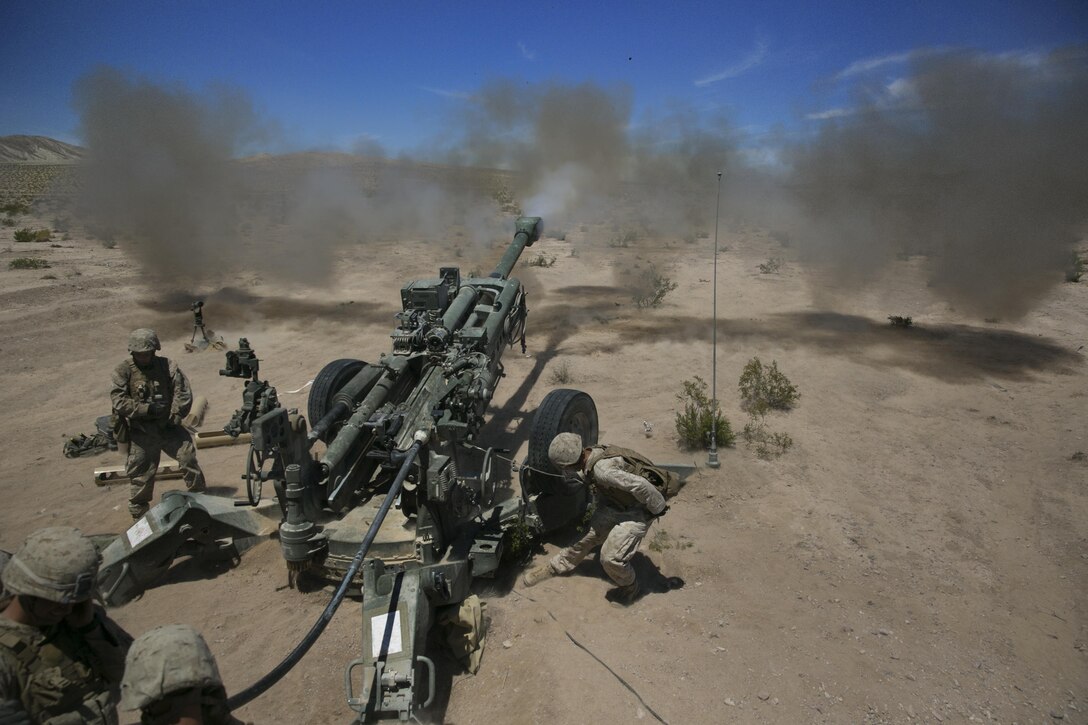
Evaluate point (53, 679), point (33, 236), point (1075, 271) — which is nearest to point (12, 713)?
point (53, 679)

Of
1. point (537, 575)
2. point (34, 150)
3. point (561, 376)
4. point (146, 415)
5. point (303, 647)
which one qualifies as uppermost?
point (34, 150)

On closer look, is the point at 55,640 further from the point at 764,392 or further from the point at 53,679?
the point at 764,392

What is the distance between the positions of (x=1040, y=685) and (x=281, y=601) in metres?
4.76

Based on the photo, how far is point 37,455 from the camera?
286 inches

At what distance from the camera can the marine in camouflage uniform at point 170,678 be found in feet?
5.96

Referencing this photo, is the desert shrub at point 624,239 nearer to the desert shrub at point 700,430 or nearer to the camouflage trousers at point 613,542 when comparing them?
the desert shrub at point 700,430

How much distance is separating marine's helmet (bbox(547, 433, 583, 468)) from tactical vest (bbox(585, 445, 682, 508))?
132mm

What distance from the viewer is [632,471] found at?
177 inches

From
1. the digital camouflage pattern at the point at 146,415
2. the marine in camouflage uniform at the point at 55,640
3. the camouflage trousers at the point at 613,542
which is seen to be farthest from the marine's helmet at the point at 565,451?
the digital camouflage pattern at the point at 146,415

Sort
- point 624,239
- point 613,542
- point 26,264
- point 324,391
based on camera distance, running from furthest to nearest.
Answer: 1. point 624,239
2. point 26,264
3. point 324,391
4. point 613,542

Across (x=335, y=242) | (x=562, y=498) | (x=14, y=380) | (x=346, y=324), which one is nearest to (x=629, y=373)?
(x=562, y=498)

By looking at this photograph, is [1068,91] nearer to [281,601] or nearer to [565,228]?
[281,601]

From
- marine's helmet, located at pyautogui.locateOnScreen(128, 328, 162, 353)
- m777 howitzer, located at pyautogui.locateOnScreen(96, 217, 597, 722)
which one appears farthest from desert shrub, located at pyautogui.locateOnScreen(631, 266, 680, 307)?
marine's helmet, located at pyautogui.locateOnScreen(128, 328, 162, 353)

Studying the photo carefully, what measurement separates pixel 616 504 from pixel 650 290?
10.2m
